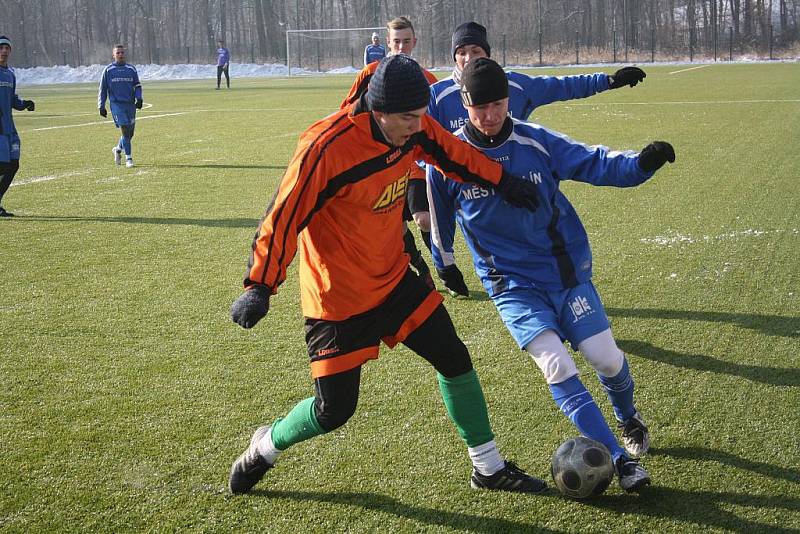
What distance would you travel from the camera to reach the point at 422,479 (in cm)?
371

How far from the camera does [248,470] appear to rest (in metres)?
3.60

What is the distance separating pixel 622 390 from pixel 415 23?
6049cm

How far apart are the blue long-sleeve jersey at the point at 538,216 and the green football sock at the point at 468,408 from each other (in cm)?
51

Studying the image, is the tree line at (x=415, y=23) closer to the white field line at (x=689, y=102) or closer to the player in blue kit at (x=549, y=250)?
the white field line at (x=689, y=102)

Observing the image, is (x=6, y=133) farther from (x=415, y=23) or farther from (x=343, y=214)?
(x=415, y=23)

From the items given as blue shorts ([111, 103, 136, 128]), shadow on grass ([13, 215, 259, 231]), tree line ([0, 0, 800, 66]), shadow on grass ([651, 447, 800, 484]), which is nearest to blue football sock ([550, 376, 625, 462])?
shadow on grass ([651, 447, 800, 484])

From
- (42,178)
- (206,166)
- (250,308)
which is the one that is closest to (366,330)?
(250,308)

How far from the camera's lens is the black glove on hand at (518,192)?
141 inches

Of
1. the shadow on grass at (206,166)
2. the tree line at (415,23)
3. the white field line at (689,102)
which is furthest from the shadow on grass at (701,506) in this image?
the tree line at (415,23)

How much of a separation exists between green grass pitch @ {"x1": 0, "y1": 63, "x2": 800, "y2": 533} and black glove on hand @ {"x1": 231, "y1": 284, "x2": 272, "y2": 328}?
41.1 inches

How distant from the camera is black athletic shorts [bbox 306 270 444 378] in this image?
11.0 feet

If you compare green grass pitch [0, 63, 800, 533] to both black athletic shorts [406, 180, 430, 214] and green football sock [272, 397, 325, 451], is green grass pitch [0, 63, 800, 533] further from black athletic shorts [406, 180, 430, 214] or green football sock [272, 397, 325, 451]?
black athletic shorts [406, 180, 430, 214]

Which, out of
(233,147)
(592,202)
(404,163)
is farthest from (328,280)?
(233,147)

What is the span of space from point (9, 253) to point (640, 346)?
249 inches
